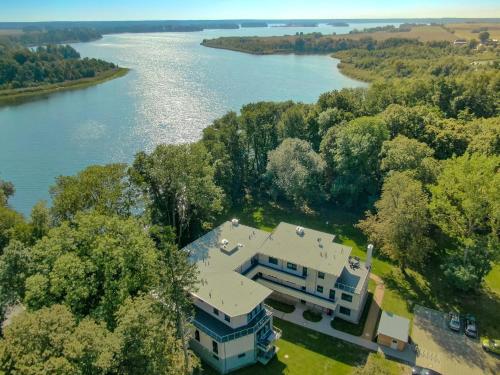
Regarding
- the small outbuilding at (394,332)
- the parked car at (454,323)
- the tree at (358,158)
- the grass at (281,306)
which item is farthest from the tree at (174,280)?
the tree at (358,158)

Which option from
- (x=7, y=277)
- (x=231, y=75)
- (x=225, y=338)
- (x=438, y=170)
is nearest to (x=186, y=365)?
(x=225, y=338)

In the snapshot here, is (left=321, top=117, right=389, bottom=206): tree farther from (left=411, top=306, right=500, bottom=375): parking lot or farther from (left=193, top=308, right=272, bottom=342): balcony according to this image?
(left=193, top=308, right=272, bottom=342): balcony

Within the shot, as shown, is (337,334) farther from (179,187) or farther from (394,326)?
(179,187)

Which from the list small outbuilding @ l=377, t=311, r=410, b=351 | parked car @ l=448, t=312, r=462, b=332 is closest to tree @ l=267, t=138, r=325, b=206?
small outbuilding @ l=377, t=311, r=410, b=351

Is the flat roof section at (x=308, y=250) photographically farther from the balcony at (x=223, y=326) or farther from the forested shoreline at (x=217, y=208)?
the forested shoreline at (x=217, y=208)

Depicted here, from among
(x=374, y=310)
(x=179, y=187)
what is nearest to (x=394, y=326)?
(x=374, y=310)
